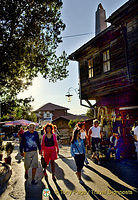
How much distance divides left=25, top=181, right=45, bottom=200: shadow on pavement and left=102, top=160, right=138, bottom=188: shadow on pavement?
8.66ft

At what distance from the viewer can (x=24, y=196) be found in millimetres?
4621

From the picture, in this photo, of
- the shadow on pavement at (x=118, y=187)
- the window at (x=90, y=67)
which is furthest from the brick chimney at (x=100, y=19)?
the shadow on pavement at (x=118, y=187)

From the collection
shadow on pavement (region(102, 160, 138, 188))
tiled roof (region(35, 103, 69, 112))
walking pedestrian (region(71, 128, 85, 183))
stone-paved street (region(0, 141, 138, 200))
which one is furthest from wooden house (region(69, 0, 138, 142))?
tiled roof (region(35, 103, 69, 112))

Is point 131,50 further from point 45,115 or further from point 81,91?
point 45,115

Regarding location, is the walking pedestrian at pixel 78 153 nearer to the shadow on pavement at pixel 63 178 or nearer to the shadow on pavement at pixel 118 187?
the shadow on pavement at pixel 63 178

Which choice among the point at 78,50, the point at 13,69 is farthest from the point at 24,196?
the point at 78,50

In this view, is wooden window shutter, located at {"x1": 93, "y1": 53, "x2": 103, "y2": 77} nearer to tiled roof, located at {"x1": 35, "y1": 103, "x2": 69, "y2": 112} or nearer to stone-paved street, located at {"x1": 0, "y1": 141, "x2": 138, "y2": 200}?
stone-paved street, located at {"x1": 0, "y1": 141, "x2": 138, "y2": 200}

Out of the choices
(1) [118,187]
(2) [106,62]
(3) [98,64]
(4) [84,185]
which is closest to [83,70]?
(3) [98,64]

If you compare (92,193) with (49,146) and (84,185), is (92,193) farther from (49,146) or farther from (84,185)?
(49,146)

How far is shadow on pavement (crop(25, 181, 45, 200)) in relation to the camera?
4.52 m

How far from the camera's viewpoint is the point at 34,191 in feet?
16.2

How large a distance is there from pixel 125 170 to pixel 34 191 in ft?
11.9

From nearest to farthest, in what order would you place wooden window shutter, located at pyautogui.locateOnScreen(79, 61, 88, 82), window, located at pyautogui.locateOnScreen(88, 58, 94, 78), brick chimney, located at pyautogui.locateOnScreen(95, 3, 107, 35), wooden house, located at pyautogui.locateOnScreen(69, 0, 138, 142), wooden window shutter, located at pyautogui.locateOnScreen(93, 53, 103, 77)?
1. wooden house, located at pyautogui.locateOnScreen(69, 0, 138, 142)
2. wooden window shutter, located at pyautogui.locateOnScreen(93, 53, 103, 77)
3. window, located at pyautogui.locateOnScreen(88, 58, 94, 78)
4. wooden window shutter, located at pyautogui.locateOnScreen(79, 61, 88, 82)
5. brick chimney, located at pyautogui.locateOnScreen(95, 3, 107, 35)

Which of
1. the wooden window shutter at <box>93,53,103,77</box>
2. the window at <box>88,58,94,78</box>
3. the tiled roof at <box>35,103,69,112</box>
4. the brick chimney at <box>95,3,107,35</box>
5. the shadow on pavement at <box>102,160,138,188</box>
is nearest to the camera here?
the shadow on pavement at <box>102,160,138,188</box>
